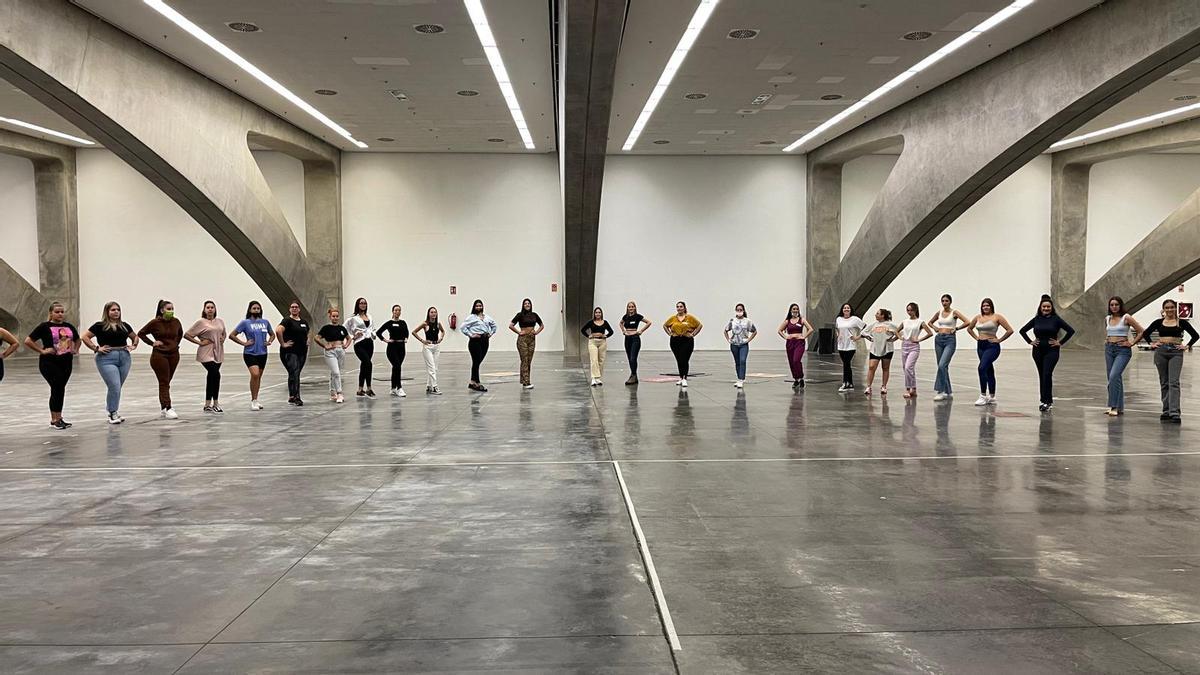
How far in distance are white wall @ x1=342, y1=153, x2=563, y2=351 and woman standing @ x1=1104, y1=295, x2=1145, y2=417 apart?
2088 cm

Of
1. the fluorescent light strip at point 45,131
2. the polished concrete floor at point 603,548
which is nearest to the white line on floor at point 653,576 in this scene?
the polished concrete floor at point 603,548

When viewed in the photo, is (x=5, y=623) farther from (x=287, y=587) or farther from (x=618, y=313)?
(x=618, y=313)

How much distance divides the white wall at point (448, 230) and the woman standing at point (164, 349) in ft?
59.1

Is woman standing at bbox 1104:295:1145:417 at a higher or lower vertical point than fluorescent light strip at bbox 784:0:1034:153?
lower

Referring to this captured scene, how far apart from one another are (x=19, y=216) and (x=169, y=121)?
534 inches

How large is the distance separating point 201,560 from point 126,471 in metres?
3.57

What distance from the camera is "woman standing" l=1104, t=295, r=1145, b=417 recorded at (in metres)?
11.4

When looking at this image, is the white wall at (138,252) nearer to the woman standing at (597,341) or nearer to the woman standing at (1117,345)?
the woman standing at (597,341)

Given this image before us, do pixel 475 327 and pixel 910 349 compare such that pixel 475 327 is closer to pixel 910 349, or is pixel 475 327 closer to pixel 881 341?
pixel 881 341

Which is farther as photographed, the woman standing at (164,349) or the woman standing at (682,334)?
the woman standing at (682,334)

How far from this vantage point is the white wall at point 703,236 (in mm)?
30891

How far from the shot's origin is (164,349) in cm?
1216

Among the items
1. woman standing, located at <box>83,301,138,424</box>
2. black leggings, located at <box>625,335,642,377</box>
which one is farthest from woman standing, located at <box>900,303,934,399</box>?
woman standing, located at <box>83,301,138,424</box>

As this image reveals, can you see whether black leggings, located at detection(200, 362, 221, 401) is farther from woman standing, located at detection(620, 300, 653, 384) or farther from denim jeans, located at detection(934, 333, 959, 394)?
denim jeans, located at detection(934, 333, 959, 394)
